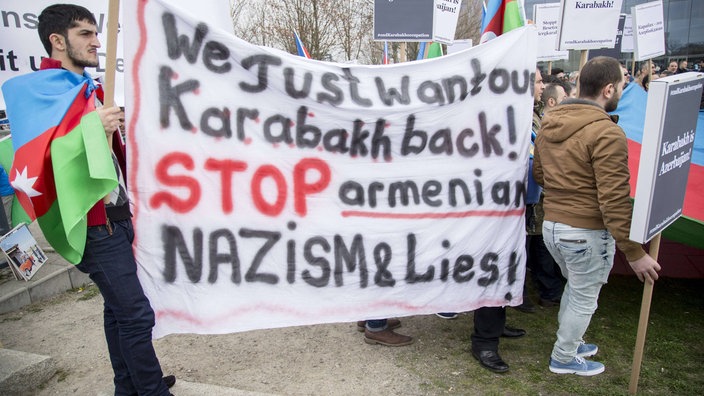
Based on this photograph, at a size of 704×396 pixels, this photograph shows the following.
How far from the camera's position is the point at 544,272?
4.14m

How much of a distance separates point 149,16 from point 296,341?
225cm

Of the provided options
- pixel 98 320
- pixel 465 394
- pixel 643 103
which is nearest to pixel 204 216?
pixel 465 394

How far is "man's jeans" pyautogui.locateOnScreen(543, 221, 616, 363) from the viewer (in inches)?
108

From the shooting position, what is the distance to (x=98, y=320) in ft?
13.2

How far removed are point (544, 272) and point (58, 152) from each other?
3.48 meters

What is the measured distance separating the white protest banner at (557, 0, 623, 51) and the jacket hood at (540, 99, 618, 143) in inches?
51.6

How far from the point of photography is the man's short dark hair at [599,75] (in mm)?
2723

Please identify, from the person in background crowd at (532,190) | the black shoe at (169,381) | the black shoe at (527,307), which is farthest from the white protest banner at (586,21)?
the black shoe at (169,381)

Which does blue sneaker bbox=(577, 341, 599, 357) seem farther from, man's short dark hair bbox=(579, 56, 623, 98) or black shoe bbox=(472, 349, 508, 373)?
man's short dark hair bbox=(579, 56, 623, 98)

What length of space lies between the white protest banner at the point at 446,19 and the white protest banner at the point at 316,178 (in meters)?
3.23

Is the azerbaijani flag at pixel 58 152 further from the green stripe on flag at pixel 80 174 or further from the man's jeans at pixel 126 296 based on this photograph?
the man's jeans at pixel 126 296

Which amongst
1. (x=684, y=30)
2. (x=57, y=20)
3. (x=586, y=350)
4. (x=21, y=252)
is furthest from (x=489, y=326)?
(x=684, y=30)

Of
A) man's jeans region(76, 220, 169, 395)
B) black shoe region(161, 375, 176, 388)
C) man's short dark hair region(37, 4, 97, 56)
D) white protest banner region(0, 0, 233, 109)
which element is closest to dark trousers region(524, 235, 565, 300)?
black shoe region(161, 375, 176, 388)

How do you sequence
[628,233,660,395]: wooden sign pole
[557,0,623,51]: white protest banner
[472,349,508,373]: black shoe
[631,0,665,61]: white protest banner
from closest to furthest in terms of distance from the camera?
[628,233,660,395]: wooden sign pole, [472,349,508,373]: black shoe, [557,0,623,51]: white protest banner, [631,0,665,61]: white protest banner
